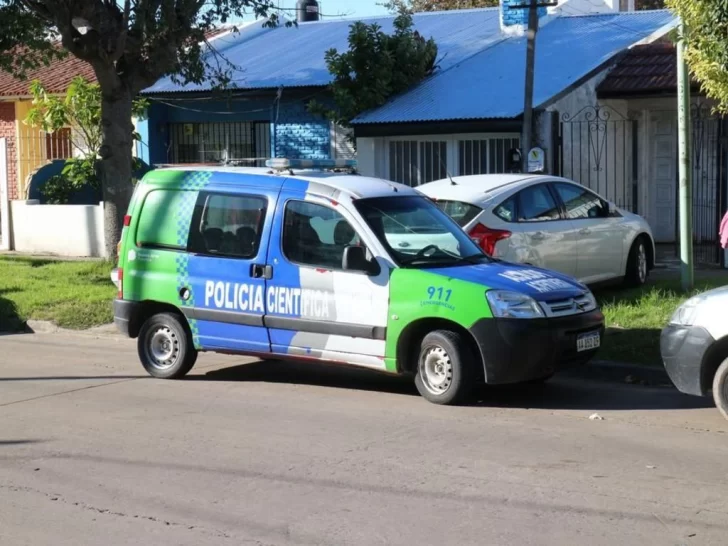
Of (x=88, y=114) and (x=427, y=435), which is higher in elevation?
(x=88, y=114)

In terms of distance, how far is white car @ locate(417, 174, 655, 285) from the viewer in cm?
1145

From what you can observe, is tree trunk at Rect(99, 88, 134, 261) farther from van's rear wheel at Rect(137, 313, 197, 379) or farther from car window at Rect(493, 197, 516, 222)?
car window at Rect(493, 197, 516, 222)

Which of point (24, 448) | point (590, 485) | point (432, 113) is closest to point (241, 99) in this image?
point (432, 113)

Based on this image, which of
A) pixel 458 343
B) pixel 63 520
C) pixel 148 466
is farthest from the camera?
pixel 458 343

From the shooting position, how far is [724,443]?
7.45m

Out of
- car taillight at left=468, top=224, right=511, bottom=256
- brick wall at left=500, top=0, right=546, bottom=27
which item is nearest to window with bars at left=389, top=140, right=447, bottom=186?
brick wall at left=500, top=0, right=546, bottom=27

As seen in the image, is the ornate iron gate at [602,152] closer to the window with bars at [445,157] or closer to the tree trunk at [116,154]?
the window with bars at [445,157]

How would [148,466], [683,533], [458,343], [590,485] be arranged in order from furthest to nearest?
1. [458,343]
2. [148,466]
3. [590,485]
4. [683,533]

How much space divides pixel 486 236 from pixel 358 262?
2792 mm

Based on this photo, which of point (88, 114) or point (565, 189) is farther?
point (88, 114)

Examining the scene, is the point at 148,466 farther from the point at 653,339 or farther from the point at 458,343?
the point at 653,339

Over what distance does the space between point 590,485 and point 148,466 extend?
9.10 ft

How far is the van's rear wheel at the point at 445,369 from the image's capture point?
8555 mm

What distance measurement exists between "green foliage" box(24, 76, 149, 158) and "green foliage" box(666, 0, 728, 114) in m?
13.1
